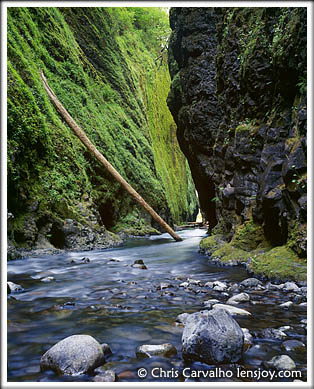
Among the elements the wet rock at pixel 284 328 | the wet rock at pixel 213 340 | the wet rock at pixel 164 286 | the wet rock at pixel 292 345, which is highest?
the wet rock at pixel 213 340

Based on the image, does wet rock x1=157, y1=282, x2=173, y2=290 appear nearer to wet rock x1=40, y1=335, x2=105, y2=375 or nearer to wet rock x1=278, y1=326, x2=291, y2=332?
wet rock x1=278, y1=326, x2=291, y2=332

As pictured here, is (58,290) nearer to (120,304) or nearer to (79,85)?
(120,304)

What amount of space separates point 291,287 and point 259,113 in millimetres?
4918

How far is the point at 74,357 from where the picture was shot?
1949 mm

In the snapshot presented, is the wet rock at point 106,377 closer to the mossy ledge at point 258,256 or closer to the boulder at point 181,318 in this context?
the boulder at point 181,318

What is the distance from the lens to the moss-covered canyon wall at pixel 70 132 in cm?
854

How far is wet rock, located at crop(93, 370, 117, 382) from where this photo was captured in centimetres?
183

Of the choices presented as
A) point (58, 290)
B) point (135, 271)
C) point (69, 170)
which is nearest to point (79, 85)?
point (69, 170)

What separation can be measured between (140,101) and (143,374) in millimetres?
26911

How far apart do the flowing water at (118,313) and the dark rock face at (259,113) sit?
167 centimetres

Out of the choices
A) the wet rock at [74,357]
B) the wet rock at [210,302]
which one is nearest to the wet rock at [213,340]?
the wet rock at [74,357]

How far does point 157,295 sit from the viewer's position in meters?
4.04

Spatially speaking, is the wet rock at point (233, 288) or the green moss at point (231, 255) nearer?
the wet rock at point (233, 288)

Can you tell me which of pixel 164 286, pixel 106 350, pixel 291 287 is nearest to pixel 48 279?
pixel 164 286
